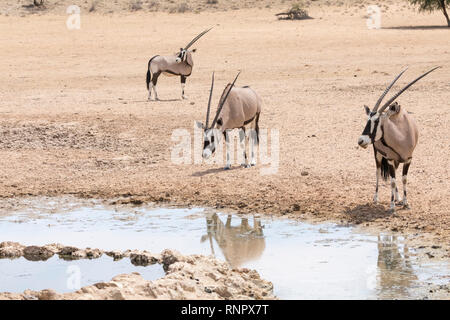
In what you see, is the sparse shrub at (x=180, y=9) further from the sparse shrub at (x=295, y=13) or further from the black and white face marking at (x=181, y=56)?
the black and white face marking at (x=181, y=56)

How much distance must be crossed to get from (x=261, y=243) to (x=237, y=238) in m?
0.37

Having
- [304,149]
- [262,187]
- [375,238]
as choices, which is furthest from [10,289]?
[304,149]

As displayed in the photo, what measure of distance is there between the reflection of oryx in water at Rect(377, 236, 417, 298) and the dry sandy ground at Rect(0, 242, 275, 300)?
3.38ft

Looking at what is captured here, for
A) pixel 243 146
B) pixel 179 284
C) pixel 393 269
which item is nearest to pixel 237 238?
pixel 393 269

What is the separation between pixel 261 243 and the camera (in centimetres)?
939

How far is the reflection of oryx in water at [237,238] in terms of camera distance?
351 inches

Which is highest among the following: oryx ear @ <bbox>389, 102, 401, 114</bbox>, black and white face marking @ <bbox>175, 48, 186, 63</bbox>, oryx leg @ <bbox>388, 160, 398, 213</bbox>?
oryx ear @ <bbox>389, 102, 401, 114</bbox>

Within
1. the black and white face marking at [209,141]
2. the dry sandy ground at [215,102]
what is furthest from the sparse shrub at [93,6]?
the black and white face marking at [209,141]

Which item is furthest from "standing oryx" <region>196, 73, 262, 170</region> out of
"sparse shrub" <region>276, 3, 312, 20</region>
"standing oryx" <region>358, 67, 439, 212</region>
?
"sparse shrub" <region>276, 3, 312, 20</region>

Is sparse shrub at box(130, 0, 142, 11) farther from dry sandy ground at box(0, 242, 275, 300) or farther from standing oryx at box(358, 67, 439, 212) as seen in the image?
dry sandy ground at box(0, 242, 275, 300)

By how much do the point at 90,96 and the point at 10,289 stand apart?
12.5m

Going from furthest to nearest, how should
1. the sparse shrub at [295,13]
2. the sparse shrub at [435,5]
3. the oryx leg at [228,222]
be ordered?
the sparse shrub at [295,13], the sparse shrub at [435,5], the oryx leg at [228,222]

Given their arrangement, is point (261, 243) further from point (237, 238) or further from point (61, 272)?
point (61, 272)

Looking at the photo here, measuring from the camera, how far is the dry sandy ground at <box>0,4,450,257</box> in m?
11.5
